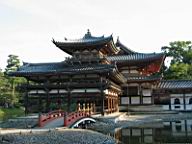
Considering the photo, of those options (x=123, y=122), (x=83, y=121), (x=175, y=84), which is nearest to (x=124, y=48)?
(x=175, y=84)

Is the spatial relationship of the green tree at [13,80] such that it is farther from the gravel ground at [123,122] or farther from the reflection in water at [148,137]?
the reflection in water at [148,137]

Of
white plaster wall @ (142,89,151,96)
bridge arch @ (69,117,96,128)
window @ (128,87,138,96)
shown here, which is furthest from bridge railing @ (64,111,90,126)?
white plaster wall @ (142,89,151,96)

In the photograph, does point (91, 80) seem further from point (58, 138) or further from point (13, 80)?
point (13, 80)

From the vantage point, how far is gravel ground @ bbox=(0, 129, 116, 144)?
62.3 feet

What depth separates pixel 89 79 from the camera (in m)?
38.8

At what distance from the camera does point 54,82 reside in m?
40.4

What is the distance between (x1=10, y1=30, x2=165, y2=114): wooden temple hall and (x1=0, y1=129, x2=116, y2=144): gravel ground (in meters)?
11.1

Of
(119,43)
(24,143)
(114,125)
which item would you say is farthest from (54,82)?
(24,143)

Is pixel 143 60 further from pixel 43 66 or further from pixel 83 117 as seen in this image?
pixel 83 117

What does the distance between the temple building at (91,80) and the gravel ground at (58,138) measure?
10.5 m

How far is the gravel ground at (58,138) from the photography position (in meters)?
19.0

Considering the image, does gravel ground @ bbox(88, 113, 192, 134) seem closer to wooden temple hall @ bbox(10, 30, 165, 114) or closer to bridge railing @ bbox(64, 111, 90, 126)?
bridge railing @ bbox(64, 111, 90, 126)

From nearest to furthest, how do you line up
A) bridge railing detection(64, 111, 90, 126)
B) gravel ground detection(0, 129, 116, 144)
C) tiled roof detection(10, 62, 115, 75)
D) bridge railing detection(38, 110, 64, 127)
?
gravel ground detection(0, 129, 116, 144) < bridge railing detection(38, 110, 64, 127) < bridge railing detection(64, 111, 90, 126) < tiled roof detection(10, 62, 115, 75)

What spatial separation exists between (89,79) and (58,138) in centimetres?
1893
